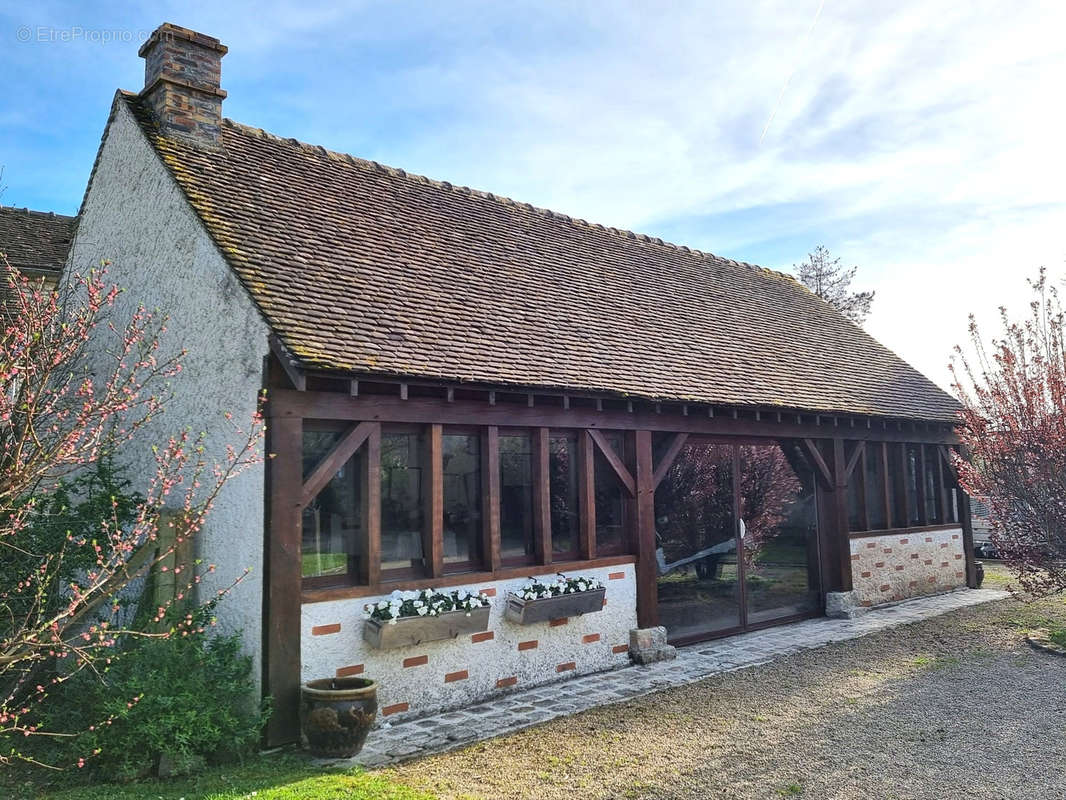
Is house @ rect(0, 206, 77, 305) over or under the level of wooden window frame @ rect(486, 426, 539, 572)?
over

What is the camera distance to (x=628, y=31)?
22.3ft

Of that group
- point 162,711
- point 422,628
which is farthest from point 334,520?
point 162,711

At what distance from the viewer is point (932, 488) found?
14.1 metres

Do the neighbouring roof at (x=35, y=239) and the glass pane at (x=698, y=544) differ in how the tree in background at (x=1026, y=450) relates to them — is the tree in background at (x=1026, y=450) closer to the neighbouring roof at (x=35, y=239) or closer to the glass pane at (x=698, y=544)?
the glass pane at (x=698, y=544)

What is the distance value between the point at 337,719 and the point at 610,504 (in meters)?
4.21

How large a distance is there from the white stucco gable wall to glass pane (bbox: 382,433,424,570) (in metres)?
1.17

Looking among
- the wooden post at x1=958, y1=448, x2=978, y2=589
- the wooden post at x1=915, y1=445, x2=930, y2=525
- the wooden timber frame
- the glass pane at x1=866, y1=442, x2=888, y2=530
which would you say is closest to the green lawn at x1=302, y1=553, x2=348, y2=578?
the wooden timber frame

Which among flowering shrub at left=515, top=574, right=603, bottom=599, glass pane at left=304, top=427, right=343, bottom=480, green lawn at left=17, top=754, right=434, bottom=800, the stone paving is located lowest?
the stone paving

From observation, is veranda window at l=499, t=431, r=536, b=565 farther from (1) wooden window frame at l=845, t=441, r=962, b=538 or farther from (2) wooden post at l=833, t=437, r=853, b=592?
(1) wooden window frame at l=845, t=441, r=962, b=538

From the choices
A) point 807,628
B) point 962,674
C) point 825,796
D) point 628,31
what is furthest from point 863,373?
point 825,796

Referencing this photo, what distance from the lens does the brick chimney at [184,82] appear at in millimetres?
8633

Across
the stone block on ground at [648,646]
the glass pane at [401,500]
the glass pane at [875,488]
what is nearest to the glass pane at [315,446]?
the glass pane at [401,500]

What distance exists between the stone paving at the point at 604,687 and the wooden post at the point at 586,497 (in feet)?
4.47

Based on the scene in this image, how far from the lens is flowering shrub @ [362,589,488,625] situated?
667 centimetres
